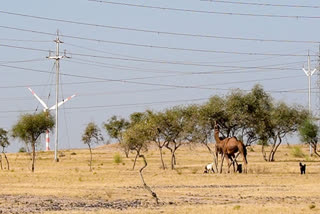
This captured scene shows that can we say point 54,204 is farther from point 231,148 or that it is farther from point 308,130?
point 308,130

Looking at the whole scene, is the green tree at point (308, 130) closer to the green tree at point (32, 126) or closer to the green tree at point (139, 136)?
the green tree at point (139, 136)

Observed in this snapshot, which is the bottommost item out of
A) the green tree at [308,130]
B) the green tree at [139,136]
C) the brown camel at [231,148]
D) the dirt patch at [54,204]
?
the dirt patch at [54,204]

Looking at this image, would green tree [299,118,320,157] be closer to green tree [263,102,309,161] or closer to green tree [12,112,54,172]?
green tree [263,102,309,161]

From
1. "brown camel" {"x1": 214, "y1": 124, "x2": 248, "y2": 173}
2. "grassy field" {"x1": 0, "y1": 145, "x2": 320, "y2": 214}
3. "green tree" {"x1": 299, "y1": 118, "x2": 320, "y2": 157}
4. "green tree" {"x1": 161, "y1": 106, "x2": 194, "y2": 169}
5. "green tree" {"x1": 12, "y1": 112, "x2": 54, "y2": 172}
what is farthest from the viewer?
"green tree" {"x1": 299, "y1": 118, "x2": 320, "y2": 157}

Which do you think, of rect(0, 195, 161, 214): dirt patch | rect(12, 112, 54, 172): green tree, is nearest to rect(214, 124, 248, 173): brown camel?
rect(12, 112, 54, 172): green tree

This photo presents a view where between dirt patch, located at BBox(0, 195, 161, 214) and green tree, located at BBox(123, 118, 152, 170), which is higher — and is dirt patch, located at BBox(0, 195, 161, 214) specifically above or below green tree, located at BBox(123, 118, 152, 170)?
below

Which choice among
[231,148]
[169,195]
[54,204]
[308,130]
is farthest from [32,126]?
[54,204]

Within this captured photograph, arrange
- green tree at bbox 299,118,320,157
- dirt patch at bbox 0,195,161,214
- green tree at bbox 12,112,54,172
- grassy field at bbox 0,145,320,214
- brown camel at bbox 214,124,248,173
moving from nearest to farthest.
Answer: grassy field at bbox 0,145,320,214
dirt patch at bbox 0,195,161,214
brown camel at bbox 214,124,248,173
green tree at bbox 12,112,54,172
green tree at bbox 299,118,320,157

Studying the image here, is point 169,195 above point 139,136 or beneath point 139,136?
beneath

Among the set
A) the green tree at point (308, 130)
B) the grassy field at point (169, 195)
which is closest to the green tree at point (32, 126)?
the grassy field at point (169, 195)

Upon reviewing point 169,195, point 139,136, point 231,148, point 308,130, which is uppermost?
point 308,130

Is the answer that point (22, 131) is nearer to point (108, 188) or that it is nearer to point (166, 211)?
point (108, 188)

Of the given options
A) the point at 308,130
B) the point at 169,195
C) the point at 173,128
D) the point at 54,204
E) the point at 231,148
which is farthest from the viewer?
the point at 308,130

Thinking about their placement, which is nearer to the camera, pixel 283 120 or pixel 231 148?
pixel 231 148
